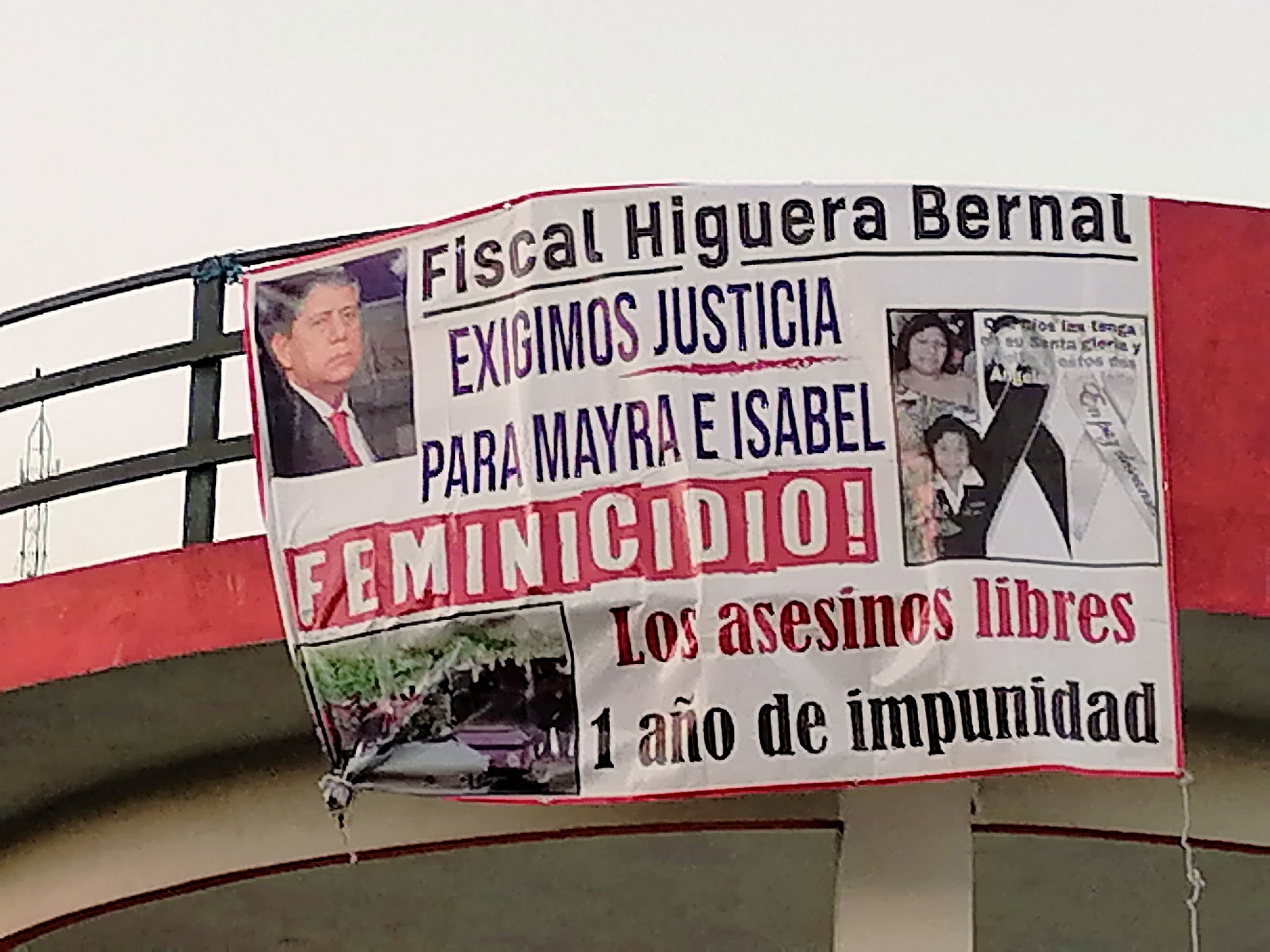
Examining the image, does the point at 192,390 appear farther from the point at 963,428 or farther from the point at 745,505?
the point at 963,428

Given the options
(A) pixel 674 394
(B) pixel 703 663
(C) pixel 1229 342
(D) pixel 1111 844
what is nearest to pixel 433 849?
(B) pixel 703 663

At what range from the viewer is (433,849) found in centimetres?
517

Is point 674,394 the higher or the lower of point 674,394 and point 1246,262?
the lower

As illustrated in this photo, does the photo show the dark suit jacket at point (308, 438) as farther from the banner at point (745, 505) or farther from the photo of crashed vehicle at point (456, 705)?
the photo of crashed vehicle at point (456, 705)

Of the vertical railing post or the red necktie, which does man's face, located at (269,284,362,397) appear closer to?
the red necktie

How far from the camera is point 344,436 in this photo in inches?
190

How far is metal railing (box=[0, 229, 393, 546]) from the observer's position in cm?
523

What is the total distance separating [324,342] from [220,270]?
2.60ft

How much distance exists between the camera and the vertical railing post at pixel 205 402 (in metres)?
5.16

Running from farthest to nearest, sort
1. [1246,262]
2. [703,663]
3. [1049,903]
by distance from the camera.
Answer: [1049,903], [1246,262], [703,663]

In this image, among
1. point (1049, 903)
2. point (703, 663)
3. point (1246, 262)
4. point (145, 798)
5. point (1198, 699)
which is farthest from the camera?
point (1049, 903)

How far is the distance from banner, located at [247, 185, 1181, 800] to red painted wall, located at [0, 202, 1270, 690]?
10 centimetres

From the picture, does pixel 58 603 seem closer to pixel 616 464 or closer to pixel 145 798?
pixel 145 798

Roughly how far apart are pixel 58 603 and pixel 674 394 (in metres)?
1.92
